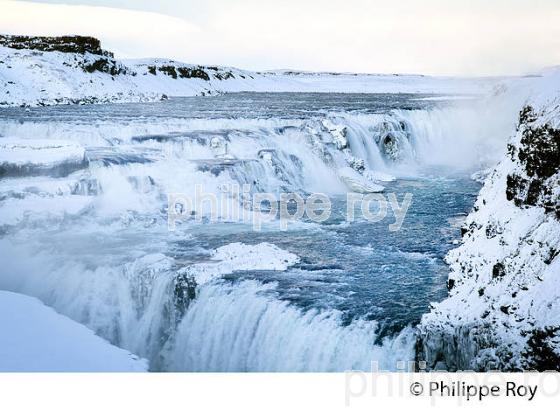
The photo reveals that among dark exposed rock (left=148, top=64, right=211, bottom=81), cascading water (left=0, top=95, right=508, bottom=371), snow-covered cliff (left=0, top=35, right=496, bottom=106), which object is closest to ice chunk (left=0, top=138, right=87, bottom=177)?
cascading water (left=0, top=95, right=508, bottom=371)

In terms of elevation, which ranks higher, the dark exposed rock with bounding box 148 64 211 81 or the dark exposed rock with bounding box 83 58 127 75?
the dark exposed rock with bounding box 148 64 211 81

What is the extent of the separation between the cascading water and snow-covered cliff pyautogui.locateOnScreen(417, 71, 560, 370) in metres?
0.88

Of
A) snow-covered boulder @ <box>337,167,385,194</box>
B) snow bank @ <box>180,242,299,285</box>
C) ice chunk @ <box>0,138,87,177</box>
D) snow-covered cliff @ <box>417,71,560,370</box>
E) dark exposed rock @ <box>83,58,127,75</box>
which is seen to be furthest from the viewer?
dark exposed rock @ <box>83,58,127,75</box>

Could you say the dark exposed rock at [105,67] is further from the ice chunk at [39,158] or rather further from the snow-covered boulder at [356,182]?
the ice chunk at [39,158]

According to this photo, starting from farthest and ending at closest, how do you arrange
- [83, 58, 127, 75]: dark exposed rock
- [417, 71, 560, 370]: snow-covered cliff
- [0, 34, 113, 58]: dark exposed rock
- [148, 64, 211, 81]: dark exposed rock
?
[148, 64, 211, 81]: dark exposed rock → [0, 34, 113, 58]: dark exposed rock → [83, 58, 127, 75]: dark exposed rock → [417, 71, 560, 370]: snow-covered cliff

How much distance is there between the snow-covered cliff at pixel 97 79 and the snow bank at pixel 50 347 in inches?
905

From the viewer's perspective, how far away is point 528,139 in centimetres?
614

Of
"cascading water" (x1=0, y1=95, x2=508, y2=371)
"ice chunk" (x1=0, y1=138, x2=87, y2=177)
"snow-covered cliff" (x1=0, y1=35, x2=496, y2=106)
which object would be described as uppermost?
"snow-covered cliff" (x1=0, y1=35, x2=496, y2=106)

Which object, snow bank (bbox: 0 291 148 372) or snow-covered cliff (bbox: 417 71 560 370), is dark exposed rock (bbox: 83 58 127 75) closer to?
snow bank (bbox: 0 291 148 372)

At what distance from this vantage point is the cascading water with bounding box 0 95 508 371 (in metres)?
7.14

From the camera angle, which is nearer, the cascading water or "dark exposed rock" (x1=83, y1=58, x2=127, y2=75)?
the cascading water
